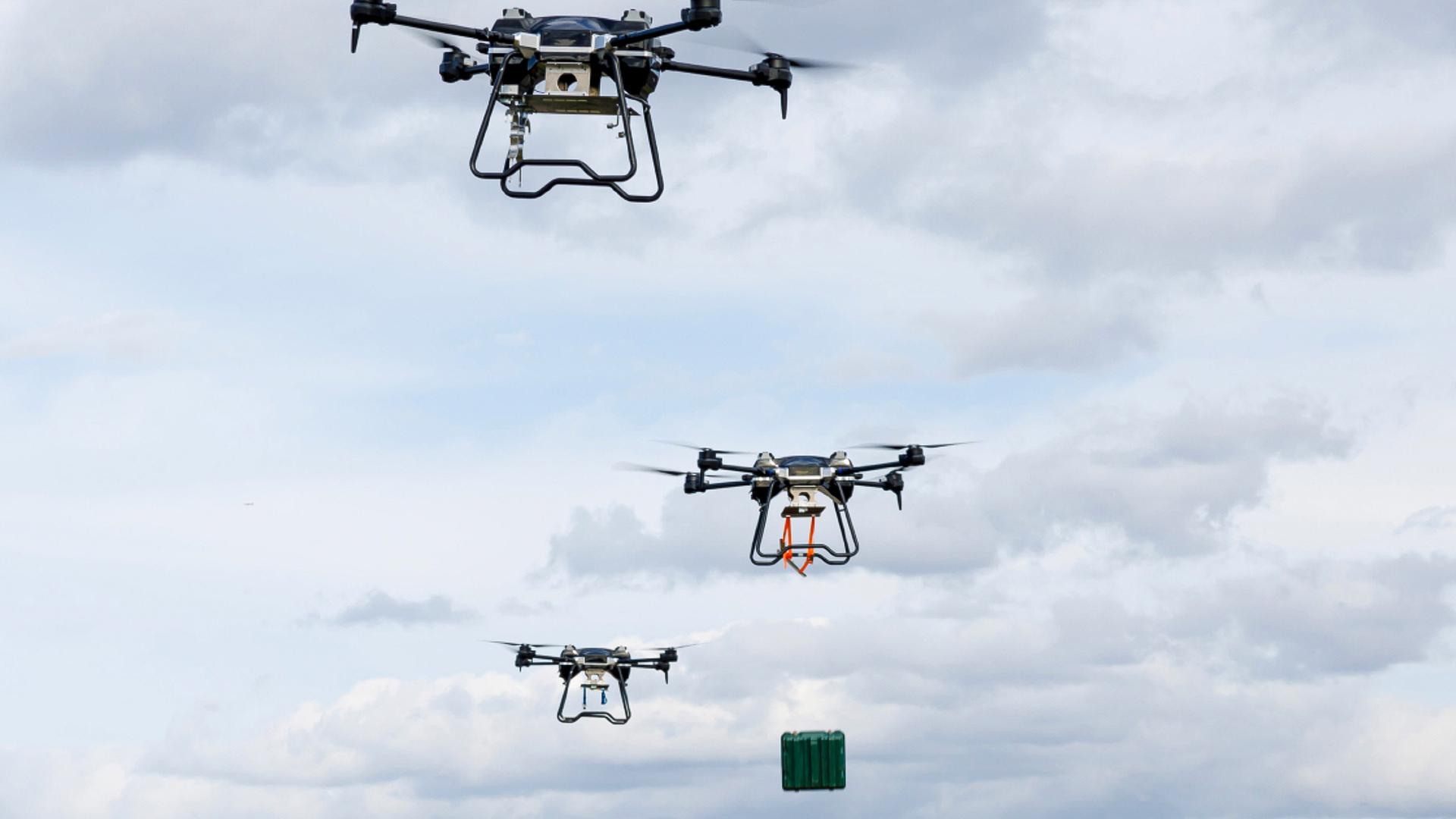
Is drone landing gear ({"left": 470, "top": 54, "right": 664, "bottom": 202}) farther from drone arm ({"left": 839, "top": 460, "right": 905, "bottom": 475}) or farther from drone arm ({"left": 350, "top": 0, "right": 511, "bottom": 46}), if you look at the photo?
drone arm ({"left": 839, "top": 460, "right": 905, "bottom": 475})

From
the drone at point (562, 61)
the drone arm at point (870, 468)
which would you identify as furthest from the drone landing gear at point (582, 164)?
the drone arm at point (870, 468)

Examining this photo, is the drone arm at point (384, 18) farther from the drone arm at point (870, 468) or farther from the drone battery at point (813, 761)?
the drone battery at point (813, 761)

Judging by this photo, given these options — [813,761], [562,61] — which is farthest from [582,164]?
[813,761]

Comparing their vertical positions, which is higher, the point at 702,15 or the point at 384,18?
the point at 384,18

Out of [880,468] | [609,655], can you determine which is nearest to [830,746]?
[609,655]

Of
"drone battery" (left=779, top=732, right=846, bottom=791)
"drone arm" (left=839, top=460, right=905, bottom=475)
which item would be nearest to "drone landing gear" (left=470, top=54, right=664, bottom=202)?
"drone arm" (left=839, top=460, right=905, bottom=475)

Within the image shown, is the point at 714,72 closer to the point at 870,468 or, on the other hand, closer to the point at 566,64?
the point at 566,64
